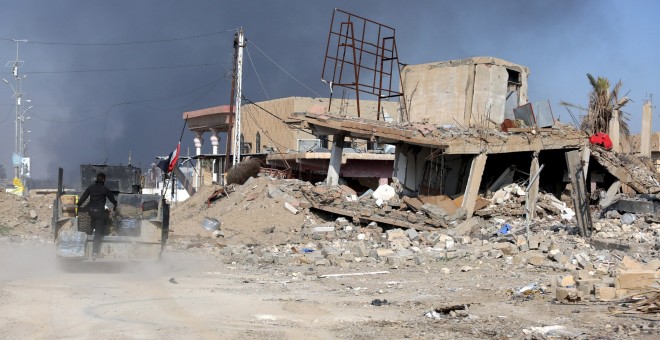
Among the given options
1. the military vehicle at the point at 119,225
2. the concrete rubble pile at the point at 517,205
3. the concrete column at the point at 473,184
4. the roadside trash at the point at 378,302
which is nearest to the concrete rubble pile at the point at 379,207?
the concrete column at the point at 473,184

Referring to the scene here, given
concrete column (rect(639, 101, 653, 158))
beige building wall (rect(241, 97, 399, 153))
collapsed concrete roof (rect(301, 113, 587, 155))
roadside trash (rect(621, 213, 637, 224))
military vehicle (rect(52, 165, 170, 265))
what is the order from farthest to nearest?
beige building wall (rect(241, 97, 399, 153)) → concrete column (rect(639, 101, 653, 158)) → collapsed concrete roof (rect(301, 113, 587, 155)) → roadside trash (rect(621, 213, 637, 224)) → military vehicle (rect(52, 165, 170, 265))

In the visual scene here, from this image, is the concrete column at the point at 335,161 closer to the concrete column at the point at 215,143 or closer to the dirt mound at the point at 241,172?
the dirt mound at the point at 241,172

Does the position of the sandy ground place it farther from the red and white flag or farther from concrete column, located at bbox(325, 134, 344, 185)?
concrete column, located at bbox(325, 134, 344, 185)

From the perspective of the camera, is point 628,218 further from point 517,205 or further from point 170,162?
point 170,162

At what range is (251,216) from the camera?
82.3 feet

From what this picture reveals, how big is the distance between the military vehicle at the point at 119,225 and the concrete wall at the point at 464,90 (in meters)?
17.3

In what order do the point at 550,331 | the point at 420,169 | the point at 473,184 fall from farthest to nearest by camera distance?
1. the point at 420,169
2. the point at 473,184
3. the point at 550,331

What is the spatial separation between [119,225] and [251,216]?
1021 cm

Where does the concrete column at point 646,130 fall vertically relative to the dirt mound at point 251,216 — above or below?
above

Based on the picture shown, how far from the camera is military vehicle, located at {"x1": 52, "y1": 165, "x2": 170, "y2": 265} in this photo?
1412 centimetres

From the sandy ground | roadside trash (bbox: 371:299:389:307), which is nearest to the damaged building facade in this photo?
the sandy ground

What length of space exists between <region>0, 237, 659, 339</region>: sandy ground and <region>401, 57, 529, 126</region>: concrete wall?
15.2 m

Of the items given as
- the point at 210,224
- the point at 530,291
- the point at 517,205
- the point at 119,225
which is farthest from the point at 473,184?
the point at 530,291

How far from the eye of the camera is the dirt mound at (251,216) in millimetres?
23578
